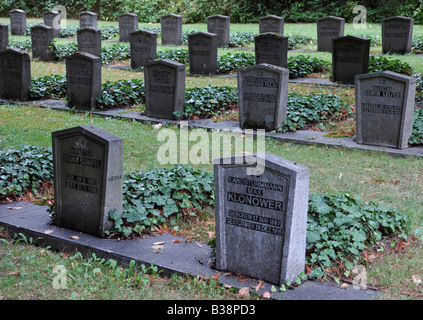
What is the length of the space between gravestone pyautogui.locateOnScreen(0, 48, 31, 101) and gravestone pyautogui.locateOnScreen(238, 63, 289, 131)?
575 cm

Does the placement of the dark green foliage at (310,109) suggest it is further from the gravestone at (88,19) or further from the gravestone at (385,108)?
the gravestone at (88,19)

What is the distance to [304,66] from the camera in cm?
1598

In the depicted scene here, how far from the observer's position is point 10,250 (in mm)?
5566

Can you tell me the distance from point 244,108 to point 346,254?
585 centimetres

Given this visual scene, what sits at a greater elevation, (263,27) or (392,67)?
(263,27)

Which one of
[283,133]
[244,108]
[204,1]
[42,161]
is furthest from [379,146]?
[204,1]

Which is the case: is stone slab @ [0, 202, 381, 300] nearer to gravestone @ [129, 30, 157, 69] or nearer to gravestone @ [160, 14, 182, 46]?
gravestone @ [129, 30, 157, 69]

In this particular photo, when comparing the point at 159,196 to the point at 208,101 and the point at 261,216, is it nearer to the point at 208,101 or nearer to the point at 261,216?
the point at 261,216

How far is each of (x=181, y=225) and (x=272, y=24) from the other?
18300mm

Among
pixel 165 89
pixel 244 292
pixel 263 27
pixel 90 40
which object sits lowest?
pixel 244 292

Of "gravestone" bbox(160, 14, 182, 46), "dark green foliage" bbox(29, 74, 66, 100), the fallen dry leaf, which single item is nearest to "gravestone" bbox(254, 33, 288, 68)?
"dark green foliage" bbox(29, 74, 66, 100)

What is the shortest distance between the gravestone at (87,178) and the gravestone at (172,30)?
17.8 m

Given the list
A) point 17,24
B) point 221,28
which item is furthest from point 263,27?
point 17,24
